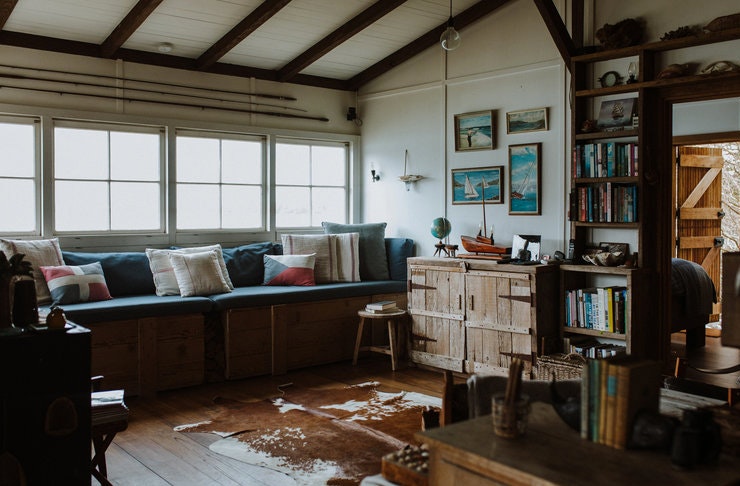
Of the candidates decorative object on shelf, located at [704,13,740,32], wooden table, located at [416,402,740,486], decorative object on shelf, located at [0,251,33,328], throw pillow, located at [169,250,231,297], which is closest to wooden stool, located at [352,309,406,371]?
throw pillow, located at [169,250,231,297]

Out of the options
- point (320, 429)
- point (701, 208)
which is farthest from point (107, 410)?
point (701, 208)

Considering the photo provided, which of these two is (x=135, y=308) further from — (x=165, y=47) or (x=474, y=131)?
(x=474, y=131)

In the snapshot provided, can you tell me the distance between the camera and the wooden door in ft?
25.0

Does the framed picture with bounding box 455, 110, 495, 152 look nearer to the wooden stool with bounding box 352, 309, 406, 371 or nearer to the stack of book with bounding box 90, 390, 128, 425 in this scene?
the wooden stool with bounding box 352, 309, 406, 371

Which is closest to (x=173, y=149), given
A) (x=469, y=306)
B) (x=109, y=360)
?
(x=109, y=360)

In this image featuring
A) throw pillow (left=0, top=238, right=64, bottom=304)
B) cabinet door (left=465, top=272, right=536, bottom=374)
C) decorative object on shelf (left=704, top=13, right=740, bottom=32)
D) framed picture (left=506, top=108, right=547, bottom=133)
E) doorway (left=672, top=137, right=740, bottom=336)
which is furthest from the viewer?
doorway (left=672, top=137, right=740, bottom=336)

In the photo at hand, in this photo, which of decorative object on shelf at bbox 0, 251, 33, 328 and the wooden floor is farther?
the wooden floor

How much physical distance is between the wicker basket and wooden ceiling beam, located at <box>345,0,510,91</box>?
3.10m

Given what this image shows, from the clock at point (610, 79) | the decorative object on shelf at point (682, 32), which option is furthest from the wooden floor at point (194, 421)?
the decorative object on shelf at point (682, 32)

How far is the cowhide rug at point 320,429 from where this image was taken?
370 centimetres

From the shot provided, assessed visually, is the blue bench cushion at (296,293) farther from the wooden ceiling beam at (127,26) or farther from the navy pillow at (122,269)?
the wooden ceiling beam at (127,26)

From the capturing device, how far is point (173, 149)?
625 cm

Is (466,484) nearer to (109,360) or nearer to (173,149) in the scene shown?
(109,360)

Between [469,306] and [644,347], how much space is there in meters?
1.35
